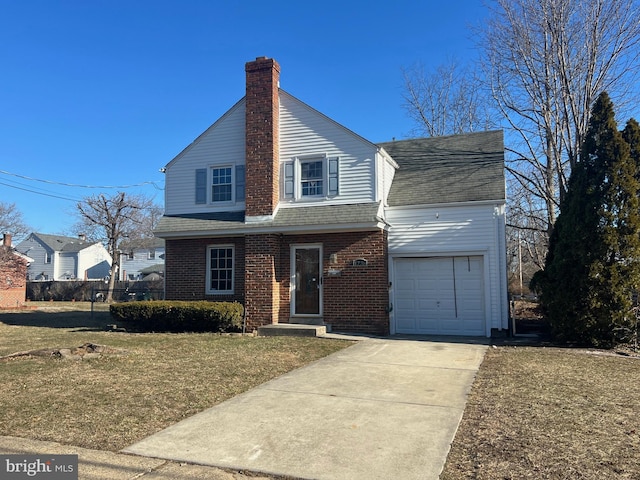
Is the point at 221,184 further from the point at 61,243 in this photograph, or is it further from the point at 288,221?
the point at 61,243

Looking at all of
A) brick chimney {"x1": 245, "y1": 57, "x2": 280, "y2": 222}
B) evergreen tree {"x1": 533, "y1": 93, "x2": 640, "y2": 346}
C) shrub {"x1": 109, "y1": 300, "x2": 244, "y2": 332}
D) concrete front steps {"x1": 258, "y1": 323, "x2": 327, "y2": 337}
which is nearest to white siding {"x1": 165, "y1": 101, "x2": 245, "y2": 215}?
brick chimney {"x1": 245, "y1": 57, "x2": 280, "y2": 222}

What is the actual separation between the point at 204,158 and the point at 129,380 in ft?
32.0

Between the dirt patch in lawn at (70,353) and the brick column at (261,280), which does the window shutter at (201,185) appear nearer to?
the brick column at (261,280)

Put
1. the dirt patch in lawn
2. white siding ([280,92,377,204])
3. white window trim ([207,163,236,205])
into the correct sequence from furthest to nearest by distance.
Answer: white window trim ([207,163,236,205]) → white siding ([280,92,377,204]) → the dirt patch in lawn

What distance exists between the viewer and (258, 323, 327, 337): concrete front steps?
12680 millimetres

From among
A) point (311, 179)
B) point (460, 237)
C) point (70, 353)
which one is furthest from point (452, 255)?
point (70, 353)

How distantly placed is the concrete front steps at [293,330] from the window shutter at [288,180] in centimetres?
399

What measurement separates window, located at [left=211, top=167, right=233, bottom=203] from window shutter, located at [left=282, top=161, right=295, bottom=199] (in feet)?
6.06

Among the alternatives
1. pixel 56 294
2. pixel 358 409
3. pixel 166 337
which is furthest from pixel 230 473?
pixel 56 294

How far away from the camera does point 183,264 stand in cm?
1541

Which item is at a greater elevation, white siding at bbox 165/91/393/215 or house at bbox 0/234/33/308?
white siding at bbox 165/91/393/215

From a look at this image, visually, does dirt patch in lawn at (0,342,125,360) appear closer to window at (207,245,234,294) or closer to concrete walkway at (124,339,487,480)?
concrete walkway at (124,339,487,480)

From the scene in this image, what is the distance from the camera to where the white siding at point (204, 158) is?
15.4m

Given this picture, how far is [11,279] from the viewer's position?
26438 mm
